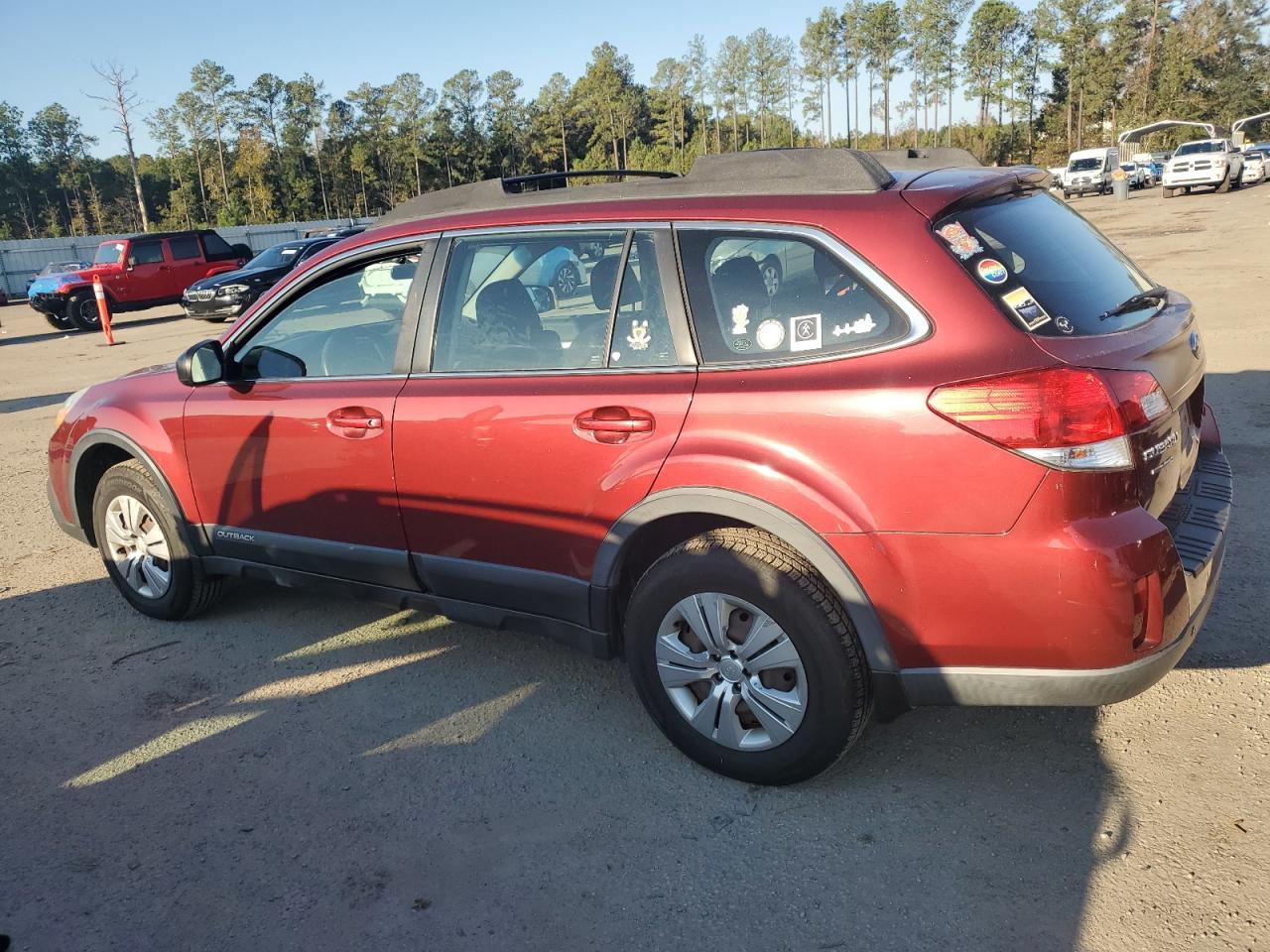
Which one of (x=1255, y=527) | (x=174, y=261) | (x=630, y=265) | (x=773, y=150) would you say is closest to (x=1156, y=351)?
(x=773, y=150)

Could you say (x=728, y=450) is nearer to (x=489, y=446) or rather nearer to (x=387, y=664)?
(x=489, y=446)

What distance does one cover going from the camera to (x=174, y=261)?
77.6 feet

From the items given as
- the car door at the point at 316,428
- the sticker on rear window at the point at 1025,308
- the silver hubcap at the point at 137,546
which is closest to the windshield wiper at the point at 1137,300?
the sticker on rear window at the point at 1025,308

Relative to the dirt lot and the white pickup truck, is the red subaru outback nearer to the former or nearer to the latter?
the dirt lot

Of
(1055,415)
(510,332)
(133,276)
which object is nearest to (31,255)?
(133,276)

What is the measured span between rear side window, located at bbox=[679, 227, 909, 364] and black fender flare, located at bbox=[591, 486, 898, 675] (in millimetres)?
421

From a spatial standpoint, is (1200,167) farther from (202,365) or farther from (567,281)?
(202,365)

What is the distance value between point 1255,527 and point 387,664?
401 centimetres

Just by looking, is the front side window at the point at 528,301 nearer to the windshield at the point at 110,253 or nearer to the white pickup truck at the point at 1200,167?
the windshield at the point at 110,253

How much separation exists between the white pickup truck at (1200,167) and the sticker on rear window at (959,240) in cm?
3994

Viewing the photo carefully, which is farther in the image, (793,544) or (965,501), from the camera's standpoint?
(793,544)

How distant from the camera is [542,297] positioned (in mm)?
Answer: 3613

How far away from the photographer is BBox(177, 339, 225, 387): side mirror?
4.13 m

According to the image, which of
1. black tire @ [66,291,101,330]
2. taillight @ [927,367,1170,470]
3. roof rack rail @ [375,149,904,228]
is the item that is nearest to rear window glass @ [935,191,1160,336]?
taillight @ [927,367,1170,470]
